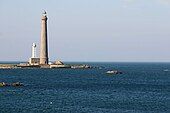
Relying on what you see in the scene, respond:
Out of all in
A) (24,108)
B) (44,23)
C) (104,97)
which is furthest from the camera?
(44,23)

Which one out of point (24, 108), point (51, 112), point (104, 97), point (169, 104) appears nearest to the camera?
point (51, 112)

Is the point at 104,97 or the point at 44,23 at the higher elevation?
the point at 44,23

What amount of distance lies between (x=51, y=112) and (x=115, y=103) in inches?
501

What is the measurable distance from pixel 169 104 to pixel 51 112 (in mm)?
18129

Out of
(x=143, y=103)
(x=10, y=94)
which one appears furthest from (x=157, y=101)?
(x=10, y=94)

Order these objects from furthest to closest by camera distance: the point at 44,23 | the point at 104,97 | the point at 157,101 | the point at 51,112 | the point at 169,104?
the point at 44,23, the point at 104,97, the point at 157,101, the point at 169,104, the point at 51,112

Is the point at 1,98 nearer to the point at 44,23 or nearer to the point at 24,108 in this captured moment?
the point at 24,108

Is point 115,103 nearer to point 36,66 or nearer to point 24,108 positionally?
point 24,108

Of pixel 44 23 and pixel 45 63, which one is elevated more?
pixel 44 23

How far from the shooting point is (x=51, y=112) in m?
56.6

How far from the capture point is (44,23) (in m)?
→ 182

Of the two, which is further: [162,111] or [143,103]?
[143,103]

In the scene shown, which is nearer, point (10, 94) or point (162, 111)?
point (162, 111)

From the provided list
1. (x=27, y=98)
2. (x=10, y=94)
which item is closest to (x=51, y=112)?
(x=27, y=98)
